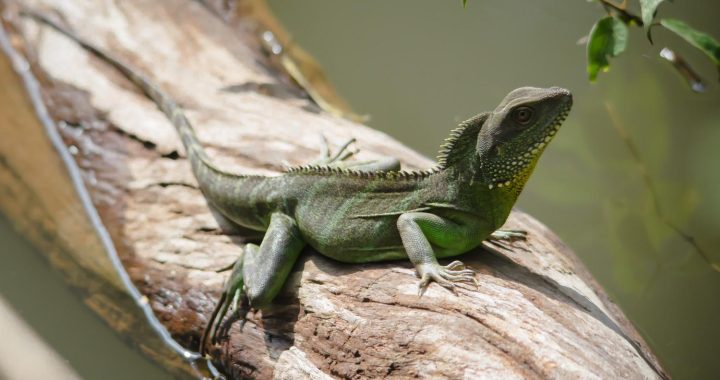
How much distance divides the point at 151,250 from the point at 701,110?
546 centimetres

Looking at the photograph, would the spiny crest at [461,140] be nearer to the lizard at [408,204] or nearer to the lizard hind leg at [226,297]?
the lizard at [408,204]

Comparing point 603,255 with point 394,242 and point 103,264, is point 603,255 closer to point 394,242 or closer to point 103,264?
point 394,242

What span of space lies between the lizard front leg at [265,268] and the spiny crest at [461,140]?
3.53 feet

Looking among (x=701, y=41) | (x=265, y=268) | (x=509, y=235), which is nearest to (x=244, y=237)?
(x=265, y=268)

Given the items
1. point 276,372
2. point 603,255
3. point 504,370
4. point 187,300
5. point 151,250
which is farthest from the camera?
point 603,255

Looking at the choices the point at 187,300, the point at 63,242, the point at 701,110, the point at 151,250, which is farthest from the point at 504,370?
the point at 701,110

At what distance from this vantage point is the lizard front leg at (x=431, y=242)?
3.49 meters

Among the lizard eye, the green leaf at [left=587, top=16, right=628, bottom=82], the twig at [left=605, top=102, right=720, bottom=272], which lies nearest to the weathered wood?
the lizard eye

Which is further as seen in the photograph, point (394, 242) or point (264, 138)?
point (264, 138)

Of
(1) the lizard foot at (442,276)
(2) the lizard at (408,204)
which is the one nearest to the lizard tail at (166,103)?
(2) the lizard at (408,204)

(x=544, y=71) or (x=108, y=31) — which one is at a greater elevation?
(x=544, y=71)

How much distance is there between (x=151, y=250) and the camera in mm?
4898

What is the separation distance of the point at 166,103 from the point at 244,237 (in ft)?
5.75

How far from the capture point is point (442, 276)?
3.50 metres
